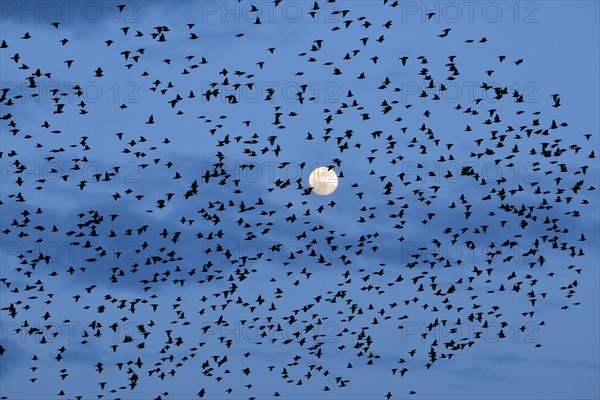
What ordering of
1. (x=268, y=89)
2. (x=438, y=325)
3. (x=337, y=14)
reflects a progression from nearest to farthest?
(x=337, y=14), (x=268, y=89), (x=438, y=325)

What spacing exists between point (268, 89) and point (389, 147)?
8.02m

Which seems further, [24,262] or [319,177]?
[319,177]

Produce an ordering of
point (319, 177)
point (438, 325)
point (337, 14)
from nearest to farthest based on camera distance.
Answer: point (337, 14) → point (438, 325) → point (319, 177)

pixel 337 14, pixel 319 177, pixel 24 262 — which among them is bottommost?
pixel 24 262

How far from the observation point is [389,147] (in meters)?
74.3

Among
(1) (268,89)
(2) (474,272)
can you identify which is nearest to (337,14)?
(1) (268,89)

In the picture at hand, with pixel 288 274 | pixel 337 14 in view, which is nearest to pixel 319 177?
pixel 288 274

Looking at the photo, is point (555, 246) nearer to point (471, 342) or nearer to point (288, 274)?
point (471, 342)

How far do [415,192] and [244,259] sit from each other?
449 inches

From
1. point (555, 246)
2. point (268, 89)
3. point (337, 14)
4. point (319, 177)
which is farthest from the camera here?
point (319, 177)

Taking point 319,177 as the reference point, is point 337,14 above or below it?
below

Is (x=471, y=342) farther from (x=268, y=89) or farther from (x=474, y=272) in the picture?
(x=268, y=89)

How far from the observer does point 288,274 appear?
85.6m

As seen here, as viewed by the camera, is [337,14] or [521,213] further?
[521,213]
